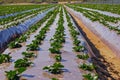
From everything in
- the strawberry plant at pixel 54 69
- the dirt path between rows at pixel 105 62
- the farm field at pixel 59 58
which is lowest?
the dirt path between rows at pixel 105 62

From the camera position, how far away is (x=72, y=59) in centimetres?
955

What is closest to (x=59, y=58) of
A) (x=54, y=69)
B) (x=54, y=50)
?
(x=54, y=50)

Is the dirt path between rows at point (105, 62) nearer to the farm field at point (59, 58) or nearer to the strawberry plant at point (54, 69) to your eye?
the farm field at point (59, 58)

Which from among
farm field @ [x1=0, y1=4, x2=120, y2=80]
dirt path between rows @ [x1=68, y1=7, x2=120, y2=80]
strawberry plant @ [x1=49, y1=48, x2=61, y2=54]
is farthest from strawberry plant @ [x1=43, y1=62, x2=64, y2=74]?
strawberry plant @ [x1=49, y1=48, x2=61, y2=54]

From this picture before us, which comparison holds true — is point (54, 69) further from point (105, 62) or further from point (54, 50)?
point (105, 62)

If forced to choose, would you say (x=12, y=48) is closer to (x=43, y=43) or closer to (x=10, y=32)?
(x=43, y=43)

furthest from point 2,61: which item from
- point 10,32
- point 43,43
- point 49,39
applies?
point 10,32

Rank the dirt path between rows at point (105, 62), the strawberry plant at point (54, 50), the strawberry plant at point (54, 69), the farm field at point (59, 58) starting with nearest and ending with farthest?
the farm field at point (59, 58) → the strawberry plant at point (54, 69) → the strawberry plant at point (54, 50) → the dirt path between rows at point (105, 62)

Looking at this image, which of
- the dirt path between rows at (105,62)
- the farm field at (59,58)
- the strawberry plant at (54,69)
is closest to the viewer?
the farm field at (59,58)

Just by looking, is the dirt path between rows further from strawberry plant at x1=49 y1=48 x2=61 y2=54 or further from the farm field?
strawberry plant at x1=49 y1=48 x2=61 y2=54


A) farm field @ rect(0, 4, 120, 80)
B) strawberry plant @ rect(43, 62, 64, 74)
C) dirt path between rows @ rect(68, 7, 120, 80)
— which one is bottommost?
dirt path between rows @ rect(68, 7, 120, 80)

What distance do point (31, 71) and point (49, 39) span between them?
5.96 metres

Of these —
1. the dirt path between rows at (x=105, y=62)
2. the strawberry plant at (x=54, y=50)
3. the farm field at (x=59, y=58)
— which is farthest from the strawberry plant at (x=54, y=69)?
the strawberry plant at (x=54, y=50)

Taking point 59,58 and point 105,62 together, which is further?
point 105,62
